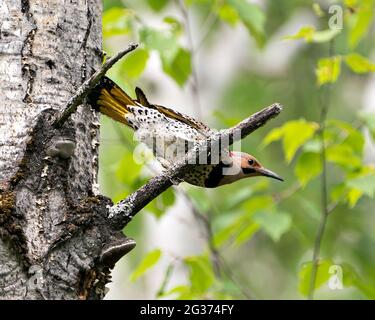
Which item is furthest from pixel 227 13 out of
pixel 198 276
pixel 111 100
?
pixel 111 100

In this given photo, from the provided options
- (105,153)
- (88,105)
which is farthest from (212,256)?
(88,105)

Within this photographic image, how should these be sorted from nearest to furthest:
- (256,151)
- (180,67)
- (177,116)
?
(177,116)
(180,67)
(256,151)

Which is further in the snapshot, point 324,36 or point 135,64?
point 135,64

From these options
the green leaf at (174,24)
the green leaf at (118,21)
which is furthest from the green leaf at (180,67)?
the green leaf at (118,21)

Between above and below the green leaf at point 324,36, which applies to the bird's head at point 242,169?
below

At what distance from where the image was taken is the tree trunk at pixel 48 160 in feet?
9.21

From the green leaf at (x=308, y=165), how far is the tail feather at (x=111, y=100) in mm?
1514

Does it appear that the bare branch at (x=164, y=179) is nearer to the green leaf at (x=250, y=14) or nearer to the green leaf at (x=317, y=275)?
the green leaf at (x=317, y=275)

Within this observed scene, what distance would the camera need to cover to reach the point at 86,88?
9.28 feet

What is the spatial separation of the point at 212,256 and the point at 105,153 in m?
1.90

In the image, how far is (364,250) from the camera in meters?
8.39

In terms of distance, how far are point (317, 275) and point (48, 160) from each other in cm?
256

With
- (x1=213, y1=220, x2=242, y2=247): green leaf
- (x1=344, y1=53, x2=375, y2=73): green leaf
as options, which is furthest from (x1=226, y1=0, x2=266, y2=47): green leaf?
(x1=213, y1=220, x2=242, y2=247): green leaf

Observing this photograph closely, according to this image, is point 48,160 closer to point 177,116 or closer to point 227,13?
point 177,116
